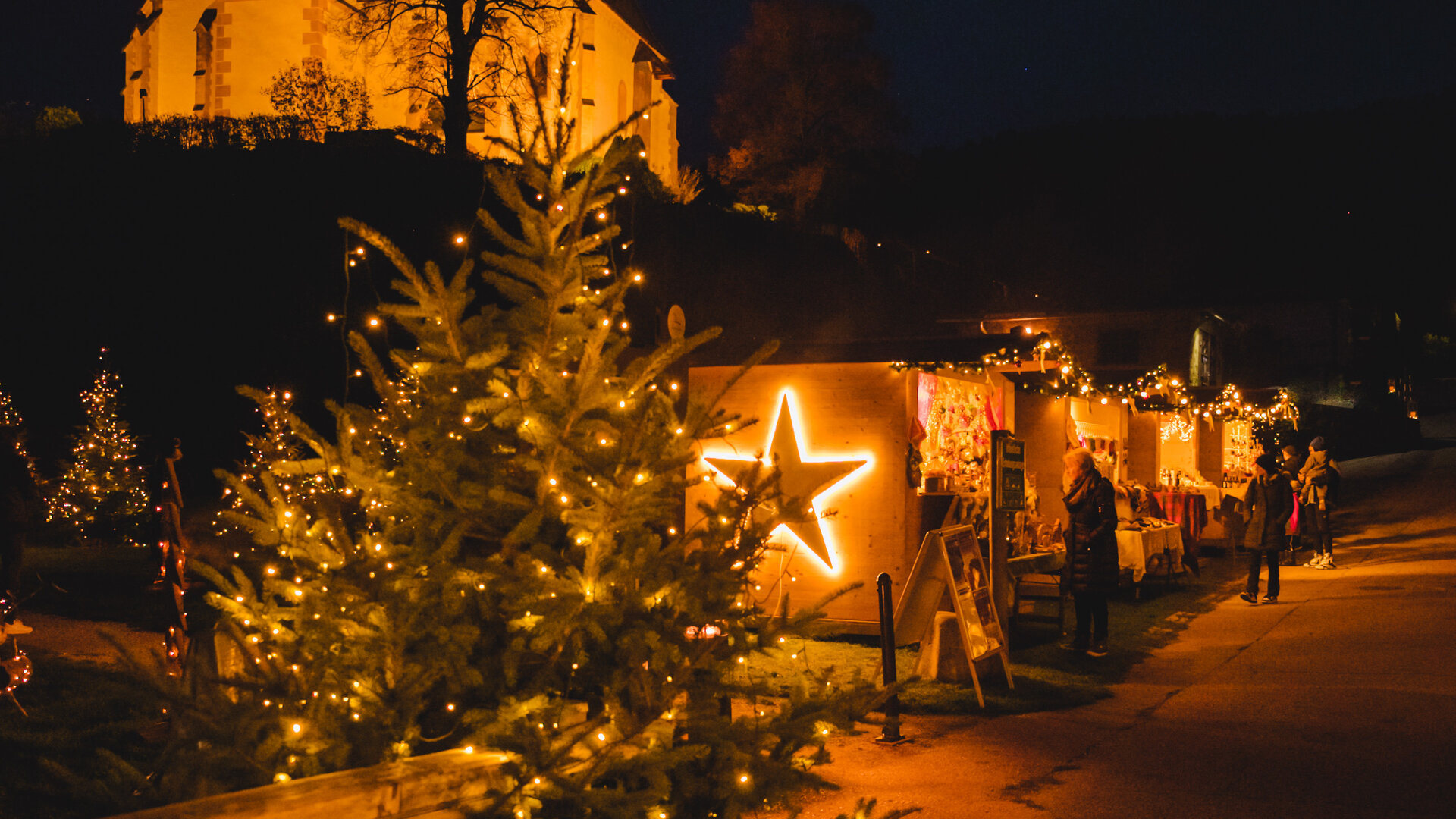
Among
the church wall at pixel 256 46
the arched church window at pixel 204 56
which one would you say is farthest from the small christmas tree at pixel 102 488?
the arched church window at pixel 204 56

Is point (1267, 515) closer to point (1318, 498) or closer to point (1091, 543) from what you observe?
point (1091, 543)

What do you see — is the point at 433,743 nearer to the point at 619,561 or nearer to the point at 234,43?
the point at 619,561

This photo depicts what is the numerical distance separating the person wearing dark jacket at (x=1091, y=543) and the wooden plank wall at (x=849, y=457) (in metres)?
1.74

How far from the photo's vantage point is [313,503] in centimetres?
340

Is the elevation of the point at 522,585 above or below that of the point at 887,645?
above

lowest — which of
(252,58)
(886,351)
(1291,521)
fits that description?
(1291,521)

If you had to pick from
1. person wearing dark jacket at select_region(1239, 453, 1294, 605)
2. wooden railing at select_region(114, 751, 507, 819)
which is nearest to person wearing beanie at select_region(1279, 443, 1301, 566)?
person wearing dark jacket at select_region(1239, 453, 1294, 605)

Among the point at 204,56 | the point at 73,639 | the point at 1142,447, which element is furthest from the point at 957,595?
the point at 204,56

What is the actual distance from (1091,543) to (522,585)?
784 cm

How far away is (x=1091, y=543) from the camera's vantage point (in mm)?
9695

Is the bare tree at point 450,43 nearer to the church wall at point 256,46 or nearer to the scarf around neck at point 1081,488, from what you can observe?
the church wall at point 256,46

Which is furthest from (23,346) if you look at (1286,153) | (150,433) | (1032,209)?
(1286,153)

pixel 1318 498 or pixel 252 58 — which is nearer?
pixel 1318 498

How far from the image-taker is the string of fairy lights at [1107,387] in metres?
11.1
